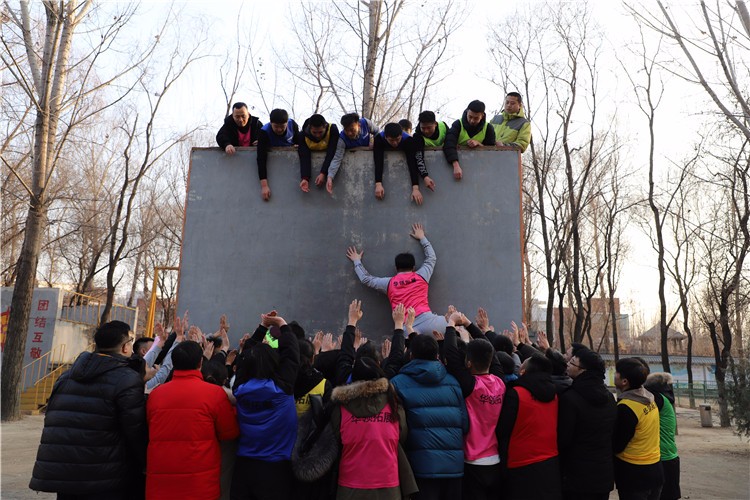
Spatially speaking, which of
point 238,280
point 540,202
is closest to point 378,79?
point 238,280

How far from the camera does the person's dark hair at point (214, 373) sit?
4.48 m

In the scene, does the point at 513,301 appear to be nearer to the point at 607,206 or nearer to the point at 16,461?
the point at 16,461

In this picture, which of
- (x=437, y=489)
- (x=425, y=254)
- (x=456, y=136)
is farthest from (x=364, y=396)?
(x=456, y=136)

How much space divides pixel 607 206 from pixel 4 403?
955 inches

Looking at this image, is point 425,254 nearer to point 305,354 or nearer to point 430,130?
point 430,130

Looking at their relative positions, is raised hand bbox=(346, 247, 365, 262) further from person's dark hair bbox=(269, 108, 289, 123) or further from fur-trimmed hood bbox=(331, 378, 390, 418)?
fur-trimmed hood bbox=(331, 378, 390, 418)

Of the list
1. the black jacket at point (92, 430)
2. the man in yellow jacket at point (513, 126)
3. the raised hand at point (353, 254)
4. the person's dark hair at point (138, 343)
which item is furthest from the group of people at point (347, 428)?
the man in yellow jacket at point (513, 126)

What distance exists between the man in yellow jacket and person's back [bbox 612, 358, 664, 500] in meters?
4.95

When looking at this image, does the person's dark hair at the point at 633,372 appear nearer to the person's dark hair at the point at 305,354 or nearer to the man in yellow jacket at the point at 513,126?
the person's dark hair at the point at 305,354

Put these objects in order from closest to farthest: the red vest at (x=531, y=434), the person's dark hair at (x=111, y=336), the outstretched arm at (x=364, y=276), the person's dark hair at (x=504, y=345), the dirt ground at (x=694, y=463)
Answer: the person's dark hair at (x=111, y=336) → the red vest at (x=531, y=434) → the person's dark hair at (x=504, y=345) → the outstretched arm at (x=364, y=276) → the dirt ground at (x=694, y=463)

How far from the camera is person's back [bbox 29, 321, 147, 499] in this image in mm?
3697

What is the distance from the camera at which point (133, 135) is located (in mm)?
22953

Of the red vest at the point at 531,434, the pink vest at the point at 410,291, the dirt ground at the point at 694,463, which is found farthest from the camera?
the dirt ground at the point at 694,463

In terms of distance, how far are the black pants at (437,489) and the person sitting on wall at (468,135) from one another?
205 inches
